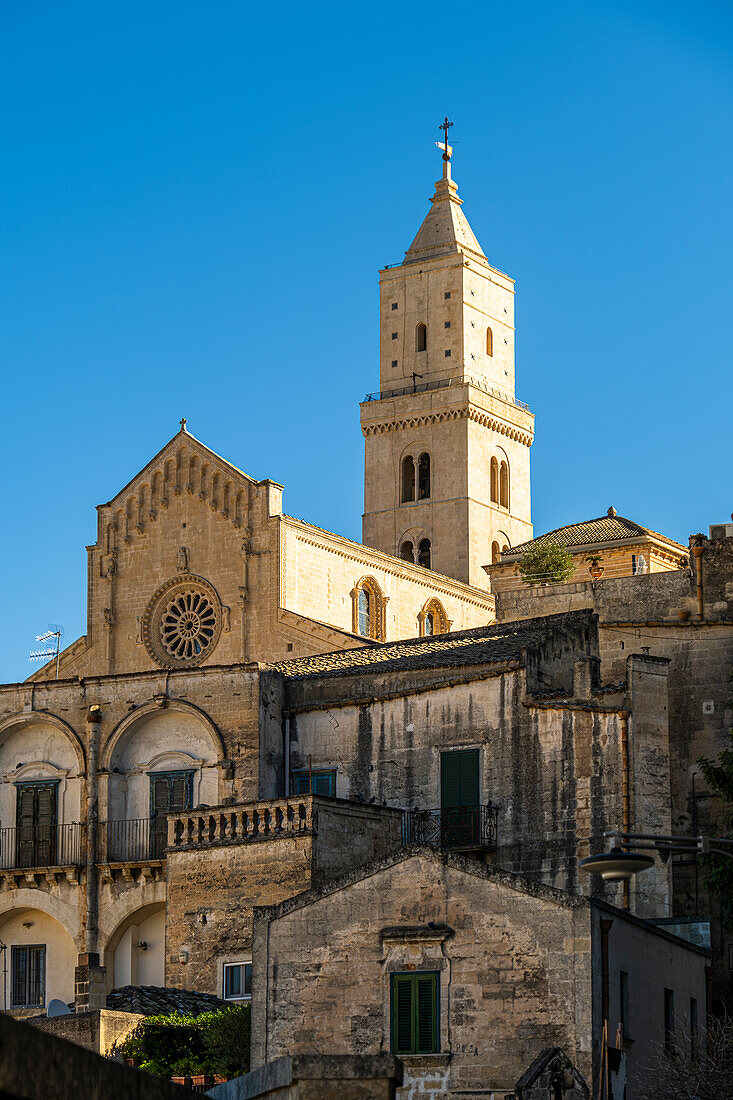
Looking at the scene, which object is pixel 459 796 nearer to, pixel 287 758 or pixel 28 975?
pixel 287 758

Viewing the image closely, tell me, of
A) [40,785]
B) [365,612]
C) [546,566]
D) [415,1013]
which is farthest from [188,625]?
[415,1013]

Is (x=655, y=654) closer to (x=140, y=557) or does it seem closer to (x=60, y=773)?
(x=60, y=773)

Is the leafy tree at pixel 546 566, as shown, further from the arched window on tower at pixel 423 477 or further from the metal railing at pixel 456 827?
the arched window on tower at pixel 423 477

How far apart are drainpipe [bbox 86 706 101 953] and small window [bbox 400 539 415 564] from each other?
153 ft

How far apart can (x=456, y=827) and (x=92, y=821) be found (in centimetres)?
932

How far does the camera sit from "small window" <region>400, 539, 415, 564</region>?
8688 centimetres

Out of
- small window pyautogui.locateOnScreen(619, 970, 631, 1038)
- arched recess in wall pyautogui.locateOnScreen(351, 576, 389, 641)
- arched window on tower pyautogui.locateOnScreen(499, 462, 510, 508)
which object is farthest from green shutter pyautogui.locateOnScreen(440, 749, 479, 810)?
arched window on tower pyautogui.locateOnScreen(499, 462, 510, 508)

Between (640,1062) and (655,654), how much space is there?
15.9 meters

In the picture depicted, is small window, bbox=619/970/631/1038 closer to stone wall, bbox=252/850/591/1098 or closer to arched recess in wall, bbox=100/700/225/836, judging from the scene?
stone wall, bbox=252/850/591/1098

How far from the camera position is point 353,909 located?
86.6 feet

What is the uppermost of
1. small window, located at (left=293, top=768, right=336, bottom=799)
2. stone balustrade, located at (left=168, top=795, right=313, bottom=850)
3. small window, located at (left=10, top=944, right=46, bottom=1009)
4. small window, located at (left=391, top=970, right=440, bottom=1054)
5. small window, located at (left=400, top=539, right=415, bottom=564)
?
small window, located at (left=400, top=539, right=415, bottom=564)

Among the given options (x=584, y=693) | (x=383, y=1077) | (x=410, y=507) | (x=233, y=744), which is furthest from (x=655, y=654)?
(x=410, y=507)

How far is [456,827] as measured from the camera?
35.8 metres

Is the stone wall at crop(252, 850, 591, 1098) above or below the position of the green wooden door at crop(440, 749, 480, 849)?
below
